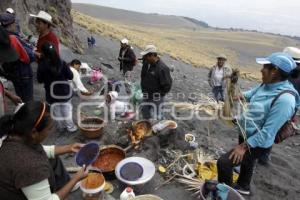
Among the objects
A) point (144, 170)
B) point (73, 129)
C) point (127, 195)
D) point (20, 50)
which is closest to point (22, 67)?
point (20, 50)

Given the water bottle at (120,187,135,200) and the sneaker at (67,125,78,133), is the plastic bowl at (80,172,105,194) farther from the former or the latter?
the sneaker at (67,125,78,133)

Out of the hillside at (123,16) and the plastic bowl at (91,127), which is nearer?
the plastic bowl at (91,127)

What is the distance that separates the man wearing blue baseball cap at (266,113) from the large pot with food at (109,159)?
5.69 feet

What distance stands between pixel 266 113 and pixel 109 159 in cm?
274

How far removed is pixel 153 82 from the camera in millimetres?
6984

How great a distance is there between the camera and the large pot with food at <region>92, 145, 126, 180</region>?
5309mm

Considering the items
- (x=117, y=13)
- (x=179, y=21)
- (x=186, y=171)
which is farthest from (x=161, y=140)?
(x=179, y=21)

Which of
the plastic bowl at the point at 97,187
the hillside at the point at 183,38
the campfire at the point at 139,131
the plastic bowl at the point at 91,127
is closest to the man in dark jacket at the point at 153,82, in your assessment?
the campfire at the point at 139,131

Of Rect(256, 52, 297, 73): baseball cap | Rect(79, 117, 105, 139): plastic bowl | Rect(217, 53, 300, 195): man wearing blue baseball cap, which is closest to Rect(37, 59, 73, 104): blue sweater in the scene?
Rect(79, 117, 105, 139): plastic bowl

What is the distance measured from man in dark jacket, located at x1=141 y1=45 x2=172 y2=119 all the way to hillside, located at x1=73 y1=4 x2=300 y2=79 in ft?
85.4

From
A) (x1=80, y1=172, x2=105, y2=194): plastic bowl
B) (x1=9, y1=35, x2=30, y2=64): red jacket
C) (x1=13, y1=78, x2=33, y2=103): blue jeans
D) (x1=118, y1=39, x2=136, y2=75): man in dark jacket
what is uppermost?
(x1=9, y1=35, x2=30, y2=64): red jacket

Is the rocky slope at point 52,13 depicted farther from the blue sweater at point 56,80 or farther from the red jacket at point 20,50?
the blue sweater at point 56,80

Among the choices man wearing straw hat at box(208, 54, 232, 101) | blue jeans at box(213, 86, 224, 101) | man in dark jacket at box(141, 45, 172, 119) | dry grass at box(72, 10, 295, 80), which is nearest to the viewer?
man in dark jacket at box(141, 45, 172, 119)

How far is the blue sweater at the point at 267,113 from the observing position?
396 cm
